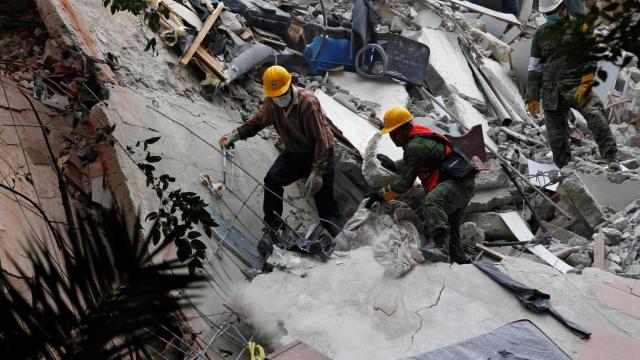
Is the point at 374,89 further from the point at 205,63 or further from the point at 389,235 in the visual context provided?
the point at 389,235

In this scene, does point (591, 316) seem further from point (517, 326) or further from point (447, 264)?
point (447, 264)

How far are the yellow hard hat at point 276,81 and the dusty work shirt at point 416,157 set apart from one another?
114 cm

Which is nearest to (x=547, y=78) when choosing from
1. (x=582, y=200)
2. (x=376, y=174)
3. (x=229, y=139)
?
(x=582, y=200)

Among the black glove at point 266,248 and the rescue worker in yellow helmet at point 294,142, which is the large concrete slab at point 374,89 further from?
the black glove at point 266,248

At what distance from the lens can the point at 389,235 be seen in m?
5.03

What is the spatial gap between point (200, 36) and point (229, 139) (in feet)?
5.80

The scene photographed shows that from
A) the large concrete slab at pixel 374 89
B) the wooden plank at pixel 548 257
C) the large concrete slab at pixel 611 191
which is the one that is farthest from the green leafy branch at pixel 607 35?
the large concrete slab at pixel 374 89

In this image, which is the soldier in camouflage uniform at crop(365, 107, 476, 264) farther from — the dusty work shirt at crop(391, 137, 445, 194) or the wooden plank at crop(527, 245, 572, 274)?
the wooden plank at crop(527, 245, 572, 274)

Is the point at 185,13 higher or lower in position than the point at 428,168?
lower

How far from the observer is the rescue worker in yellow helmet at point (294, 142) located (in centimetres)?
577

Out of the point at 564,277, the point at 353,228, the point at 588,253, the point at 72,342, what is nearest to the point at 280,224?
the point at 353,228

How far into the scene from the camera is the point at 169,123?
243 inches

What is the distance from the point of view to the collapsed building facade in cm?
424

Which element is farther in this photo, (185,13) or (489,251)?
(185,13)
